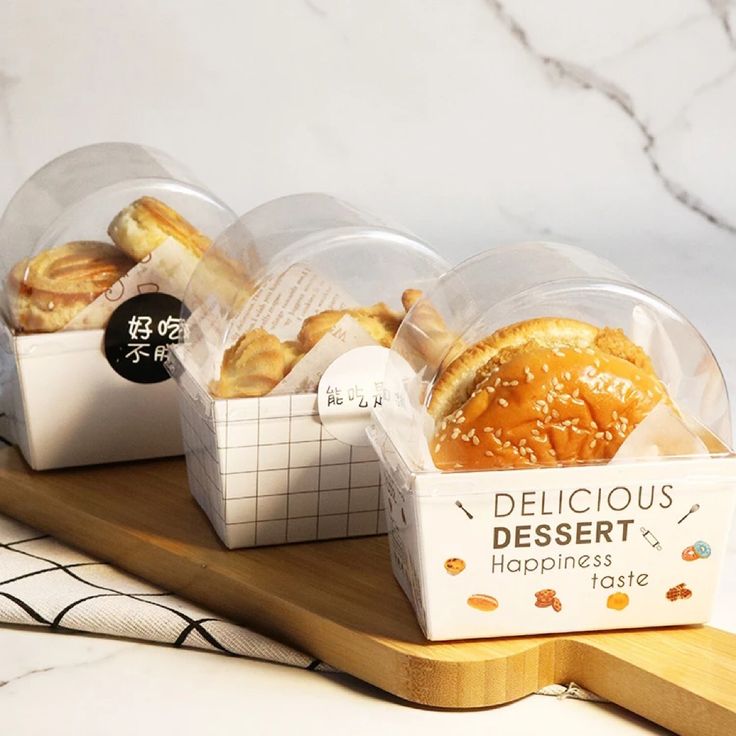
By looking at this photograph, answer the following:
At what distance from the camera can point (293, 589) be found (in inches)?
62.4

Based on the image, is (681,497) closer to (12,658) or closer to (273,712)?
(273,712)

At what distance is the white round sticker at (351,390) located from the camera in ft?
5.45

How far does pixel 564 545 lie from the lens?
4.67 feet

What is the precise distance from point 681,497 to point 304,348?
1.61ft

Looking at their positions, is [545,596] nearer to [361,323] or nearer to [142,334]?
[361,323]

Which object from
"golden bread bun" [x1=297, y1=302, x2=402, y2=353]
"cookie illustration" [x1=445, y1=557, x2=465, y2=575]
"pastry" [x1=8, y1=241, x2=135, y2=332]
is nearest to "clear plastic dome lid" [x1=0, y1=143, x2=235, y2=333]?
"pastry" [x1=8, y1=241, x2=135, y2=332]

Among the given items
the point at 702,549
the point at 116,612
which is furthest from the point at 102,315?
the point at 702,549

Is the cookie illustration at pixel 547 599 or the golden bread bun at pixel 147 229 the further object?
the golden bread bun at pixel 147 229

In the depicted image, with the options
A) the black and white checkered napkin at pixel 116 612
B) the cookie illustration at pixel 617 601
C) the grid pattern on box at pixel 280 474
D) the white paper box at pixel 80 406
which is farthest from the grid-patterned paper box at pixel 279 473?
the cookie illustration at pixel 617 601

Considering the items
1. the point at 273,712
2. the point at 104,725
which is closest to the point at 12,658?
the point at 104,725

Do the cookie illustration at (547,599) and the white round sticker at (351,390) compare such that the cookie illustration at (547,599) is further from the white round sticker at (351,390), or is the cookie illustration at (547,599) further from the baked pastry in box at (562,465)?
the white round sticker at (351,390)

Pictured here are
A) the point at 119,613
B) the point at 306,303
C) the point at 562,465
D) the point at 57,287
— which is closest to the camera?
the point at 562,465

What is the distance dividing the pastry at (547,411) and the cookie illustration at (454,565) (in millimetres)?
93

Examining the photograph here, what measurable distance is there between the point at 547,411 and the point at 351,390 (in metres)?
0.33
